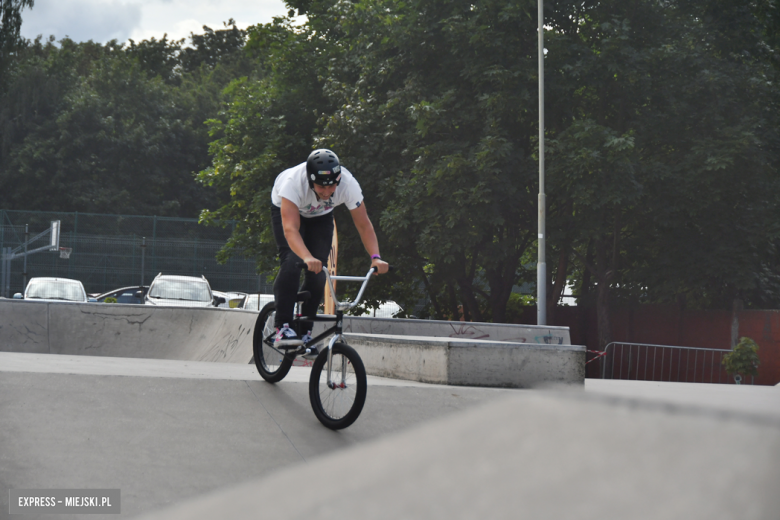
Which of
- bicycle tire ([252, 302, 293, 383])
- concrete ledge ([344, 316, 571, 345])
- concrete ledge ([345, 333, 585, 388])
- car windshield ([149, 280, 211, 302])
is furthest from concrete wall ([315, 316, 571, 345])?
car windshield ([149, 280, 211, 302])

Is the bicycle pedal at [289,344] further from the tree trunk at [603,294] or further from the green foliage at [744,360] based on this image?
the tree trunk at [603,294]

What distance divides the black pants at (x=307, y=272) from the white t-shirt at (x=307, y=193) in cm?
9

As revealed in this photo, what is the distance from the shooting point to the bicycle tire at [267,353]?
4.98 m

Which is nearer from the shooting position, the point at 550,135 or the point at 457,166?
the point at 457,166

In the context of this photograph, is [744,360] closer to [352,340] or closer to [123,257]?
[352,340]

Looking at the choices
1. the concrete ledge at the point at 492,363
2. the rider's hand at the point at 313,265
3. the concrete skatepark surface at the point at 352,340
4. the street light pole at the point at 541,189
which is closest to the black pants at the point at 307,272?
the rider's hand at the point at 313,265

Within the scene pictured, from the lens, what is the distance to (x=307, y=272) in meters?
4.62

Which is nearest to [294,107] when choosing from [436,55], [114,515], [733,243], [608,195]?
[436,55]

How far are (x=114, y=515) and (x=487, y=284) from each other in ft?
62.7

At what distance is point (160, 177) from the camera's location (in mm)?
43062

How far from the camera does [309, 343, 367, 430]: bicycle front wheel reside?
380 centimetres

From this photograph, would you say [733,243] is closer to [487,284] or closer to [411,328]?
[487,284]

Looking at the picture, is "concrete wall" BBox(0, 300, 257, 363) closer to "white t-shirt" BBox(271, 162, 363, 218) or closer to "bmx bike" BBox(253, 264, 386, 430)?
"white t-shirt" BBox(271, 162, 363, 218)

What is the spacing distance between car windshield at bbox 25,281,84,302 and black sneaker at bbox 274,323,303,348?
704 inches
